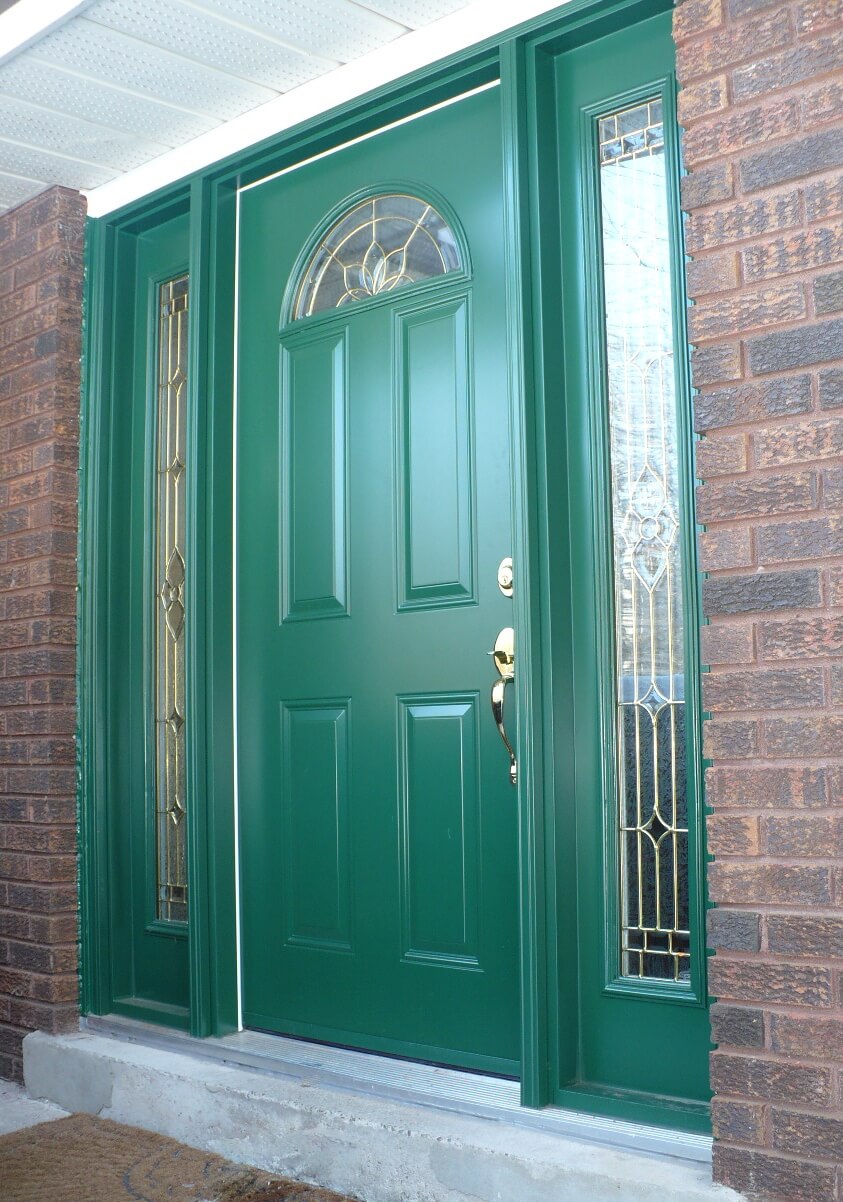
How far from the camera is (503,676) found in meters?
2.71

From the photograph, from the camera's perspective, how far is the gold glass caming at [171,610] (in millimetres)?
3457

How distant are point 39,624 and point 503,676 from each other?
60.1 inches

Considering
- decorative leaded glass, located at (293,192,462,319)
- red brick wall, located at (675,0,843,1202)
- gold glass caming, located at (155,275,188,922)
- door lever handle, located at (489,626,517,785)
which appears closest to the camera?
red brick wall, located at (675,0,843,1202)

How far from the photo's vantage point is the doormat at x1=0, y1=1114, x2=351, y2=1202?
2.58 m

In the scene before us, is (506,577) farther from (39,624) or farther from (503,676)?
(39,624)

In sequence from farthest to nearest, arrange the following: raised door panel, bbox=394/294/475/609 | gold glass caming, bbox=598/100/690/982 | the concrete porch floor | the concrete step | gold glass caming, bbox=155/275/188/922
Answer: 1. gold glass caming, bbox=155/275/188/922
2. the concrete porch floor
3. raised door panel, bbox=394/294/475/609
4. gold glass caming, bbox=598/100/690/982
5. the concrete step

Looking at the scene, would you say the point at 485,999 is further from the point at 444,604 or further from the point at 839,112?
the point at 839,112

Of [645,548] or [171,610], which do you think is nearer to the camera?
[645,548]

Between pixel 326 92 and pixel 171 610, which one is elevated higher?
pixel 326 92

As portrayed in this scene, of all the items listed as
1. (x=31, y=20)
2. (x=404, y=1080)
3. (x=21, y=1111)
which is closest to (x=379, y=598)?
(x=404, y=1080)

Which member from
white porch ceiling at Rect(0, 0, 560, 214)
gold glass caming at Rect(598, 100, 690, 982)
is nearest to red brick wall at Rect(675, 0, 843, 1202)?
gold glass caming at Rect(598, 100, 690, 982)

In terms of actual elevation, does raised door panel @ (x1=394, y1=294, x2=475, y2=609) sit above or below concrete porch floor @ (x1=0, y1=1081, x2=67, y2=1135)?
above

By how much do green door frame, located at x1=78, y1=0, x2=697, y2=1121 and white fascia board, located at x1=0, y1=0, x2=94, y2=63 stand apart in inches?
23.9

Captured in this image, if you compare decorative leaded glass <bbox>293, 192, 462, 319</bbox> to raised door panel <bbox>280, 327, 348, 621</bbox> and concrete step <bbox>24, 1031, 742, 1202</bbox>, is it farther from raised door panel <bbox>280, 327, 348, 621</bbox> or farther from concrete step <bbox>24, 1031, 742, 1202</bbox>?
concrete step <bbox>24, 1031, 742, 1202</bbox>
